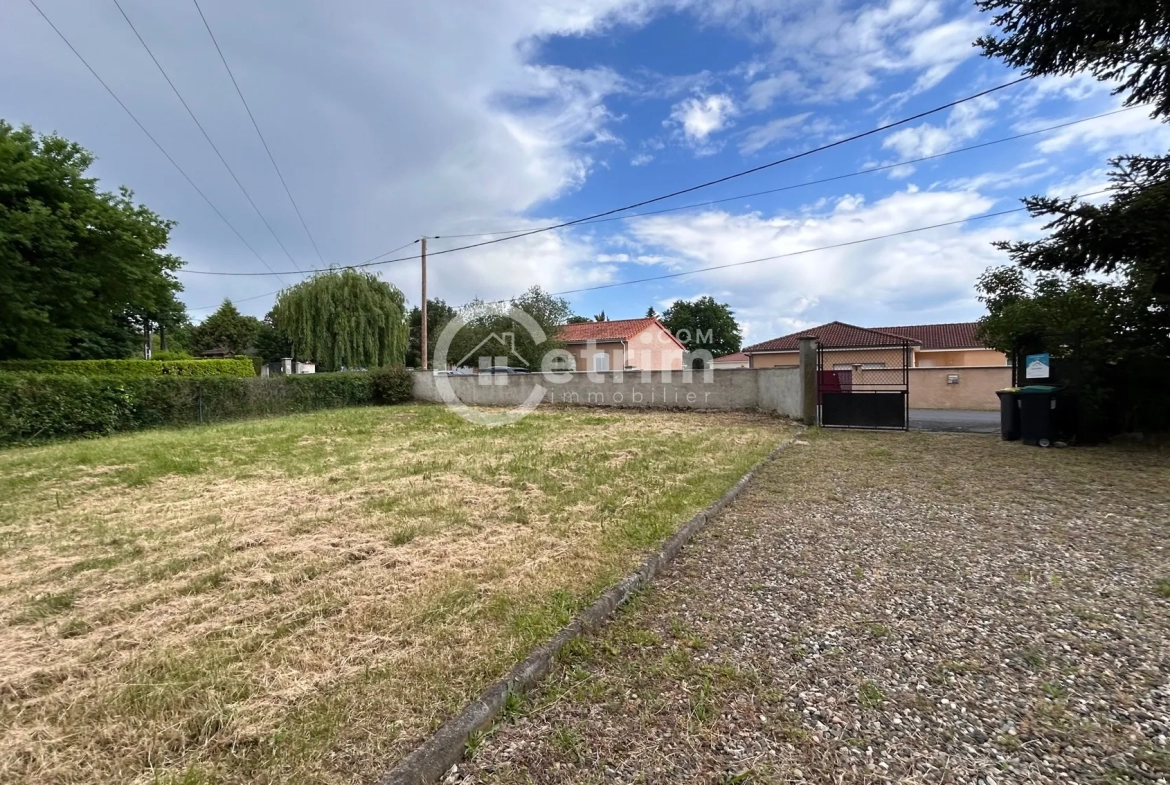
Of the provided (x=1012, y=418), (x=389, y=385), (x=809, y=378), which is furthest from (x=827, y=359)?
(x=389, y=385)

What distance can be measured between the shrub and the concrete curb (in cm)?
1676

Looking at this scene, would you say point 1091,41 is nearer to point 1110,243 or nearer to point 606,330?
point 1110,243

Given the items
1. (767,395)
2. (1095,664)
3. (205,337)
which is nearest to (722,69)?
(767,395)

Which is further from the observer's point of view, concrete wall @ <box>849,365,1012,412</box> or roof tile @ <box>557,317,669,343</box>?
roof tile @ <box>557,317,669,343</box>

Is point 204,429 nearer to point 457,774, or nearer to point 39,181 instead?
point 39,181

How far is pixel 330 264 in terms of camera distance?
74.5 feet

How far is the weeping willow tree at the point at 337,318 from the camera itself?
73.8 ft

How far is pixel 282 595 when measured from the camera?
283cm

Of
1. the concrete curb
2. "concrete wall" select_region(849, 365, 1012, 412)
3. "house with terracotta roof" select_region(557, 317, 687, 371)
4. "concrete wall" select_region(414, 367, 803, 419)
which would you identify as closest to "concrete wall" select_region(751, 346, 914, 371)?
"concrete wall" select_region(849, 365, 1012, 412)

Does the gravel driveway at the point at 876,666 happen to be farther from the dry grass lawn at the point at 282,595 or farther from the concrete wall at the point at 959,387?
the concrete wall at the point at 959,387

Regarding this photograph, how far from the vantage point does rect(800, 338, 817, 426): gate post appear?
Answer: 428 inches

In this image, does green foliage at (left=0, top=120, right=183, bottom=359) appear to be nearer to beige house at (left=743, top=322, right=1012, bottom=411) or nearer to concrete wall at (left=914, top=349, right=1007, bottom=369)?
beige house at (left=743, top=322, right=1012, bottom=411)

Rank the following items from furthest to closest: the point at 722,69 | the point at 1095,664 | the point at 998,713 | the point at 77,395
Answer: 1. the point at 722,69
2. the point at 77,395
3. the point at 1095,664
4. the point at 998,713

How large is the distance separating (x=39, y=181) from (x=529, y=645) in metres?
19.6
